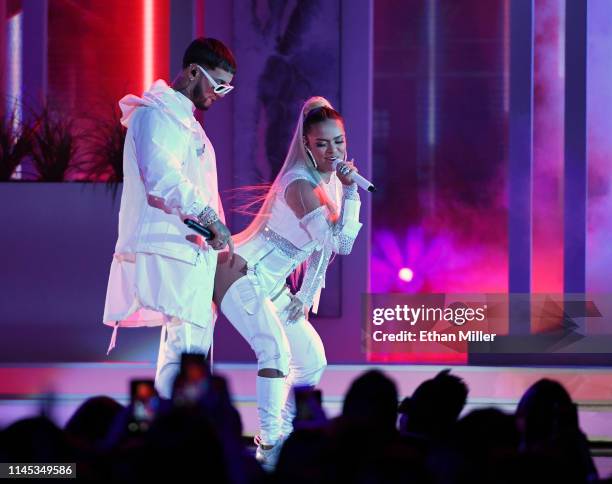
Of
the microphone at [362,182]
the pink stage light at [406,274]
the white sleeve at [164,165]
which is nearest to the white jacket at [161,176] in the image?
the white sleeve at [164,165]

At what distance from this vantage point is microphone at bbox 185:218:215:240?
325cm

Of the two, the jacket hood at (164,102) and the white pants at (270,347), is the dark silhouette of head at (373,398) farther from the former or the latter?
the jacket hood at (164,102)

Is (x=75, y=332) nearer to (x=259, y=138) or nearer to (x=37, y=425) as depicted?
(x=259, y=138)

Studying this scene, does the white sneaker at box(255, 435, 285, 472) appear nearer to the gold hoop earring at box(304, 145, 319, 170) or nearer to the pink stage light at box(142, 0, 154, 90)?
the gold hoop earring at box(304, 145, 319, 170)

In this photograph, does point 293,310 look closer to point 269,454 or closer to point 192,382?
point 269,454

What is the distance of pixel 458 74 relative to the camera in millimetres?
7203

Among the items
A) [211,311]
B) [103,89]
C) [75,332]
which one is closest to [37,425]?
[211,311]

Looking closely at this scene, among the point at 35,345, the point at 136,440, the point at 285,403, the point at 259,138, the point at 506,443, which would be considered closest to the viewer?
the point at 136,440

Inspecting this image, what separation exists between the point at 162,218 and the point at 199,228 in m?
0.18

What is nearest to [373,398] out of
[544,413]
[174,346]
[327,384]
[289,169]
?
[544,413]

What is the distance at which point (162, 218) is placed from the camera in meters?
3.39

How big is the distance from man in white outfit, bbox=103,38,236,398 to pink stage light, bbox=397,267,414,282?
11.8ft

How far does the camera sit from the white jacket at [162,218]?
330 cm

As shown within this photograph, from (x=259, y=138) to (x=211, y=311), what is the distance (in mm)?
2541
